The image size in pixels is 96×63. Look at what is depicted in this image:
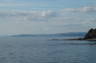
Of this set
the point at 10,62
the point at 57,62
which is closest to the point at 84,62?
the point at 57,62

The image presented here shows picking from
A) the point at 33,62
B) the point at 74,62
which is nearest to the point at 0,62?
the point at 33,62

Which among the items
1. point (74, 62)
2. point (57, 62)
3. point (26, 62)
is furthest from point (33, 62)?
point (74, 62)

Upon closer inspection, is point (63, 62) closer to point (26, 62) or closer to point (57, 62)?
point (57, 62)

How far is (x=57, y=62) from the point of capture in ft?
221

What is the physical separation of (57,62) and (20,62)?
916 cm

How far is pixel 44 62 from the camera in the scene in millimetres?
68250

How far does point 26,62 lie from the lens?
6744 cm

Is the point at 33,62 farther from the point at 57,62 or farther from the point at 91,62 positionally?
the point at 91,62

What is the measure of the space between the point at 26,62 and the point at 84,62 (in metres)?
14.3

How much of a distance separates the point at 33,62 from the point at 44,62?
289 centimetres

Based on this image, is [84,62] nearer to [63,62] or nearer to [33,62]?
[63,62]

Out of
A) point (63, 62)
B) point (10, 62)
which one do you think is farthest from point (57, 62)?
point (10, 62)

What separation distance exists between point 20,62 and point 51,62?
303 inches

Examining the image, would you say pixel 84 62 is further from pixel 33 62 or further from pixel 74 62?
pixel 33 62
